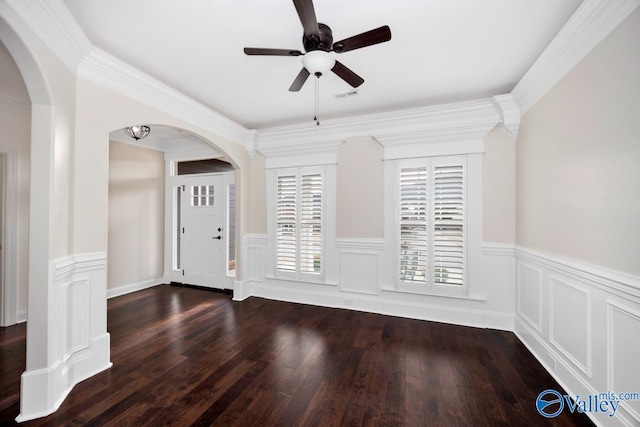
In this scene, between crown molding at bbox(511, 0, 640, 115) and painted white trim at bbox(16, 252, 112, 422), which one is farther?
painted white trim at bbox(16, 252, 112, 422)

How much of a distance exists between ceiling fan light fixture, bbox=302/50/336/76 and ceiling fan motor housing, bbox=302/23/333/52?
0.03m

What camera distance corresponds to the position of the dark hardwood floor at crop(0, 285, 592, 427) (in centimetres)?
176

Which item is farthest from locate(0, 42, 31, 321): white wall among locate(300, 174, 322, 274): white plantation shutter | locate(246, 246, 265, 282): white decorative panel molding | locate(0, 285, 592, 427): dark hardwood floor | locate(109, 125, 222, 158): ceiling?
locate(300, 174, 322, 274): white plantation shutter

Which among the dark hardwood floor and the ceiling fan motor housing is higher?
the ceiling fan motor housing

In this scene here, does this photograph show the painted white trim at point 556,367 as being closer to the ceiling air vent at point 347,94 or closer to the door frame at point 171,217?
the ceiling air vent at point 347,94

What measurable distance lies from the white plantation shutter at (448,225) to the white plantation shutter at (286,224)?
2003 millimetres

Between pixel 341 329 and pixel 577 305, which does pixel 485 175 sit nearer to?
pixel 577 305

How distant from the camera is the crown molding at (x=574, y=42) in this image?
5.06 feet

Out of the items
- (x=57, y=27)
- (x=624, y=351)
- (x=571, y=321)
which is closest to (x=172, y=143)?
(x=57, y=27)

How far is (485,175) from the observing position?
318cm

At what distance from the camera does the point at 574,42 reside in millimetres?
1860

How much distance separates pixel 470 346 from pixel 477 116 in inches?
103

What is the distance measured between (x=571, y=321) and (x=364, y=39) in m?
2.59

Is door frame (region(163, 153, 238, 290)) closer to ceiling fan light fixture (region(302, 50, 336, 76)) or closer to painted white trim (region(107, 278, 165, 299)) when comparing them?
painted white trim (region(107, 278, 165, 299))
